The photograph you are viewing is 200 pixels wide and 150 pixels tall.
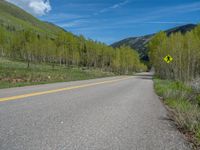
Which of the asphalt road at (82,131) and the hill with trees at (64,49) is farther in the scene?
the hill with trees at (64,49)

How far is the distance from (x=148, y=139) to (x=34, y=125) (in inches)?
89.9

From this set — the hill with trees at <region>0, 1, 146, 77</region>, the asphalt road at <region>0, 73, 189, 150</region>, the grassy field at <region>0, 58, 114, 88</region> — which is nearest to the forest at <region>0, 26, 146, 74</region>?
the hill with trees at <region>0, 1, 146, 77</region>

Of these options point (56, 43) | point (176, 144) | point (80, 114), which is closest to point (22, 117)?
point (80, 114)

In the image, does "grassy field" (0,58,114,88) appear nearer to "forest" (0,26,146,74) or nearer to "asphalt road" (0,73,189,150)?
"asphalt road" (0,73,189,150)

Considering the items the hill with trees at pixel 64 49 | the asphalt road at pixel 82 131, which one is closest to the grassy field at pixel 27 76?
the asphalt road at pixel 82 131

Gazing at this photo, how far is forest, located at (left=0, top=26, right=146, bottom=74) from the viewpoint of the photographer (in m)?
61.6

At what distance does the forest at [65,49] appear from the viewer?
6159 cm

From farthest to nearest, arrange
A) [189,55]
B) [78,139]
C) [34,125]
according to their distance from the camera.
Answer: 1. [189,55]
2. [34,125]
3. [78,139]

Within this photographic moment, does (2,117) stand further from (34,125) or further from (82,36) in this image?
(82,36)

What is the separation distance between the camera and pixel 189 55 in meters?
26.8

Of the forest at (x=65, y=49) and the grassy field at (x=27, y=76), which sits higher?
the forest at (x=65, y=49)

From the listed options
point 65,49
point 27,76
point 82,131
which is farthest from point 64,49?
point 82,131

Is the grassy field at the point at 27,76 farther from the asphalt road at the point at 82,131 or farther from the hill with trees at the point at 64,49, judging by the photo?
the hill with trees at the point at 64,49

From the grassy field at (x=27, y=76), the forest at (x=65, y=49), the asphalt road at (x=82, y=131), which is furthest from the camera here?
the forest at (x=65, y=49)
